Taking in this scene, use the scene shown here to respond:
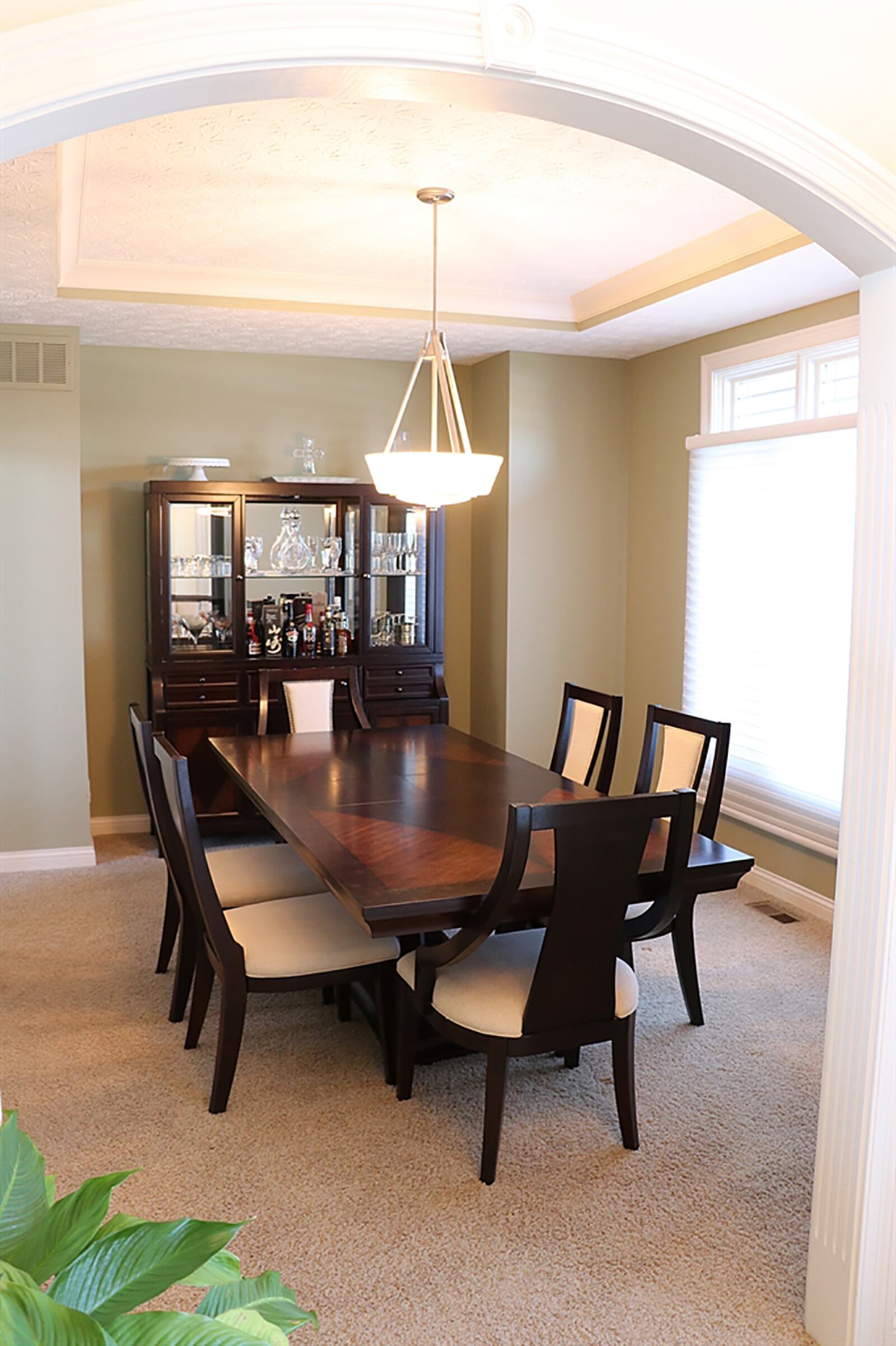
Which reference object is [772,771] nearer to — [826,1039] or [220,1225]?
[826,1039]

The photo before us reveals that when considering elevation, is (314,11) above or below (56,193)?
below

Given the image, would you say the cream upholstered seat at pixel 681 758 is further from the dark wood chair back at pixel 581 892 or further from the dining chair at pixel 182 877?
the dining chair at pixel 182 877

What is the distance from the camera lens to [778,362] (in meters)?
4.79

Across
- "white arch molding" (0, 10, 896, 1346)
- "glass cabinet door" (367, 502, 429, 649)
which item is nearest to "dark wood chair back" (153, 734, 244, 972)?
"white arch molding" (0, 10, 896, 1346)

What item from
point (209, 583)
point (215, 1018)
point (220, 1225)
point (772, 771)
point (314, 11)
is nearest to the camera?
point (220, 1225)

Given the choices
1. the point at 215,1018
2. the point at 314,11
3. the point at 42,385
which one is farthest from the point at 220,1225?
the point at 42,385

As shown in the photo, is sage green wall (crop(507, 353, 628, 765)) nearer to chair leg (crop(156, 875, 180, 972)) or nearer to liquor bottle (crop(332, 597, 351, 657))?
liquor bottle (crop(332, 597, 351, 657))

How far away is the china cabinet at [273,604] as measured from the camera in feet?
17.9

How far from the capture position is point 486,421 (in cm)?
613

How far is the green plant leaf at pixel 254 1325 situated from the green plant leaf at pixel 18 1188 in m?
0.17

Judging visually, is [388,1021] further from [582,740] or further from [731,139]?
[731,139]

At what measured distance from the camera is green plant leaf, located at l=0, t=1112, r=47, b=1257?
866 mm

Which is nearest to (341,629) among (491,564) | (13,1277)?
(491,564)

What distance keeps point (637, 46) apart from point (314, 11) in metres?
0.50
